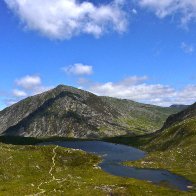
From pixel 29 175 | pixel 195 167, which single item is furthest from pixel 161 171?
pixel 29 175

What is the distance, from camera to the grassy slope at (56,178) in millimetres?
129500

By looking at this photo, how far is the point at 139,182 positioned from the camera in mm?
154125

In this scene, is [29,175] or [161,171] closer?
[29,175]

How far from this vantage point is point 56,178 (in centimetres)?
15175

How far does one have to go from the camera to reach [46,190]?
128500mm

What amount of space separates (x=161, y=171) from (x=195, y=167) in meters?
18.4

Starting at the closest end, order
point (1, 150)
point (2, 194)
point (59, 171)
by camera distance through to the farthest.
→ point (2, 194) → point (59, 171) → point (1, 150)

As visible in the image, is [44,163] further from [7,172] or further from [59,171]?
[7,172]

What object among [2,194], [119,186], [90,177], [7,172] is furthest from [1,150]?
[119,186]

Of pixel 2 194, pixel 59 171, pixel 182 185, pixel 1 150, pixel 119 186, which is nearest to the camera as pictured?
pixel 2 194

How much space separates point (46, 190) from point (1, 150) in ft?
218

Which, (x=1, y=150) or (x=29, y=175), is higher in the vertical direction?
(x=1, y=150)

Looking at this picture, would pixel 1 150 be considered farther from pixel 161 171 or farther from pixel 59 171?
pixel 161 171

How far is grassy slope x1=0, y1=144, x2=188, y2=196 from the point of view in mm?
129500
